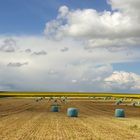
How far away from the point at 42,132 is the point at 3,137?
3272 millimetres

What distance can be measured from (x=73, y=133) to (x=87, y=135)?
1340mm

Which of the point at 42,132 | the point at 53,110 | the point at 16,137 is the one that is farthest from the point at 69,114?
the point at 16,137

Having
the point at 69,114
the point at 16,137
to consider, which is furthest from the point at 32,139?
the point at 69,114

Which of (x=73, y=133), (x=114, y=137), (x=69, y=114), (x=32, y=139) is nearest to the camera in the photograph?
(x=32, y=139)

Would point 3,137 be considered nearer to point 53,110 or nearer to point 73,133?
point 73,133

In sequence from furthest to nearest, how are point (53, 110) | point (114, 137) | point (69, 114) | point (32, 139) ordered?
point (53, 110) < point (69, 114) < point (114, 137) < point (32, 139)

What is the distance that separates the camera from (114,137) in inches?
838

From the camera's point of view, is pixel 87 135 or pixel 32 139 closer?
pixel 32 139

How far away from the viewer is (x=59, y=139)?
20094 mm

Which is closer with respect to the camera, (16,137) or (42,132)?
(16,137)

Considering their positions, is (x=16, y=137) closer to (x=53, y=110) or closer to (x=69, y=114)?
(x=69, y=114)

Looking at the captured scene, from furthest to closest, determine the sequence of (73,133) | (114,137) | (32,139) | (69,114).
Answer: (69,114)
(73,133)
(114,137)
(32,139)

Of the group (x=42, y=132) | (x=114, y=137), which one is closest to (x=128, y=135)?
(x=114, y=137)

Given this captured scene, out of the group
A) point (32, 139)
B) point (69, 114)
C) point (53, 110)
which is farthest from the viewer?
point (53, 110)
